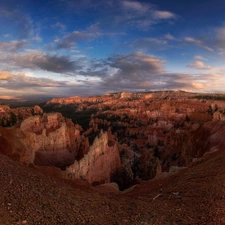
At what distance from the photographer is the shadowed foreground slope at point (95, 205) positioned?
6418 millimetres

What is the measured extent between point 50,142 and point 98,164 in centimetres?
795

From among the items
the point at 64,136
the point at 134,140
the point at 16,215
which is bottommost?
the point at 134,140

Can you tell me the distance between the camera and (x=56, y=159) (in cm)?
3241

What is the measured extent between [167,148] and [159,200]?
4364 cm

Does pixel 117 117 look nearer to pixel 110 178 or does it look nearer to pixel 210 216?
pixel 110 178

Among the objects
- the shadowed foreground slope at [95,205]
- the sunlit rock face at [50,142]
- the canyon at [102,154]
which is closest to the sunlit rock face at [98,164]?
the canyon at [102,154]

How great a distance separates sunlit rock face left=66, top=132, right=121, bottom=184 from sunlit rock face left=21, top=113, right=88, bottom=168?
469cm

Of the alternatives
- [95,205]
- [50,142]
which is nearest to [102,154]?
[50,142]

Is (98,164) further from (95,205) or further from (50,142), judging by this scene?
(95,205)

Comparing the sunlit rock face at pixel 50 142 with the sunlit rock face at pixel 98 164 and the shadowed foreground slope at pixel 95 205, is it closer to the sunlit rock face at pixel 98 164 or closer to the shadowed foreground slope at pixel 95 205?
the sunlit rock face at pixel 98 164

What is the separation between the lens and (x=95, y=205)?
7.98 m

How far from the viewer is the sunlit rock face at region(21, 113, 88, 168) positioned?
28.9 metres

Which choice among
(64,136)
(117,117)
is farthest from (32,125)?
(117,117)

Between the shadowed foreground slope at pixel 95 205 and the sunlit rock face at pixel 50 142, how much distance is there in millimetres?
18600
